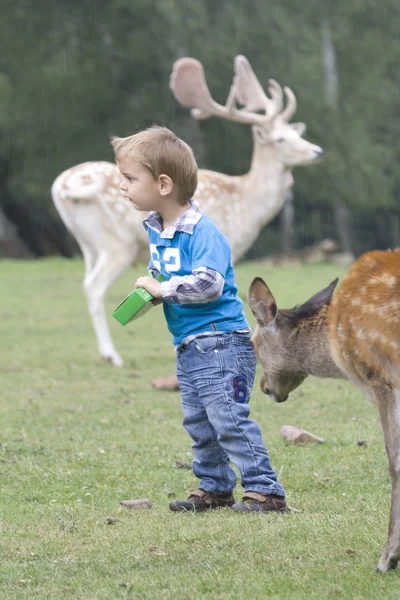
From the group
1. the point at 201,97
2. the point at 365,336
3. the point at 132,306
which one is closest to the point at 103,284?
the point at 201,97

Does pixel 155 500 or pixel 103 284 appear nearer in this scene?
pixel 155 500

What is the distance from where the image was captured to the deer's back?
366 cm

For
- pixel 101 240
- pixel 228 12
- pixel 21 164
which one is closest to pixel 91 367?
pixel 101 240

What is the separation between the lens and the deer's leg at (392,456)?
12.0ft

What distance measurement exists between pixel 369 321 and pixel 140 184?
127 centimetres

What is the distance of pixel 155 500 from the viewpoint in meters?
5.13

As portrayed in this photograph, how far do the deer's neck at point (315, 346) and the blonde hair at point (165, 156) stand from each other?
72 centimetres

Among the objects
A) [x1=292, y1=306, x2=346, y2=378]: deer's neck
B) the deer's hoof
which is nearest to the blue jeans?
[x1=292, y1=306, x2=346, y2=378]: deer's neck

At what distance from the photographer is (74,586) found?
372 cm

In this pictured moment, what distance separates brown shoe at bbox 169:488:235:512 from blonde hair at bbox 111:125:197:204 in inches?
49.5

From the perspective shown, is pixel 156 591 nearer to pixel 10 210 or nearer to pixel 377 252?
pixel 377 252

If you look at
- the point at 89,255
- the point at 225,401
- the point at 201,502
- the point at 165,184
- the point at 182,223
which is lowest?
the point at 89,255

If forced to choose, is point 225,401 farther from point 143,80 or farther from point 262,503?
point 143,80

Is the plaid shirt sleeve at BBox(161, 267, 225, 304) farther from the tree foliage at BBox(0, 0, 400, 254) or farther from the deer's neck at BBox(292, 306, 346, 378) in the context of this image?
the tree foliage at BBox(0, 0, 400, 254)
